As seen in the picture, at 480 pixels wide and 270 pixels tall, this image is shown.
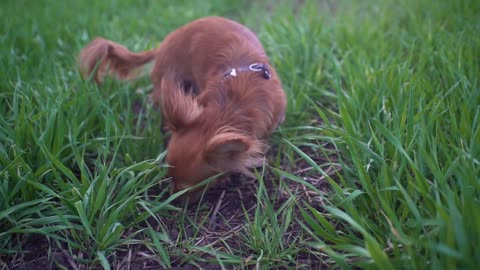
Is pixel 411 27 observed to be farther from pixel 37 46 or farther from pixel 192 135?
pixel 37 46

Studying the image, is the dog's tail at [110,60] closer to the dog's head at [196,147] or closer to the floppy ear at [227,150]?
the dog's head at [196,147]

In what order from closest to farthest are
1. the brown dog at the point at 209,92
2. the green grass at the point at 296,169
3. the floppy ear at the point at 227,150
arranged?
the green grass at the point at 296,169
the floppy ear at the point at 227,150
the brown dog at the point at 209,92

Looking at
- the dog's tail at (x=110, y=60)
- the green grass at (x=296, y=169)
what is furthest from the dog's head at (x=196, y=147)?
the dog's tail at (x=110, y=60)

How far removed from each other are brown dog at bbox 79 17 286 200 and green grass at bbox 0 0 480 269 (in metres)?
0.18

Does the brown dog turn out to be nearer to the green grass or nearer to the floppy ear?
the floppy ear

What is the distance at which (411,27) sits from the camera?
3668mm

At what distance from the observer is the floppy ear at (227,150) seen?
2.05m

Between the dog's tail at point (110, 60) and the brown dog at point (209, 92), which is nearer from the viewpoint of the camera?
the brown dog at point (209, 92)

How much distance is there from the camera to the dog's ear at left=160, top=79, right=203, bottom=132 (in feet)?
7.55

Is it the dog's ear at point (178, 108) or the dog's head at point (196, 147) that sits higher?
the dog's ear at point (178, 108)

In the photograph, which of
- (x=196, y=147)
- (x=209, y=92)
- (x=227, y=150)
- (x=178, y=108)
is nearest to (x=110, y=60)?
(x=209, y=92)

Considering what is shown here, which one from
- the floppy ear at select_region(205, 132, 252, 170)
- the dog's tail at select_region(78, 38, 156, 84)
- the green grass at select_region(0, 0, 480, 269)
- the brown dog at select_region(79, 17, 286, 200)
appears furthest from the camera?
the dog's tail at select_region(78, 38, 156, 84)

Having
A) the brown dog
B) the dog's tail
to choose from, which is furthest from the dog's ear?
the dog's tail

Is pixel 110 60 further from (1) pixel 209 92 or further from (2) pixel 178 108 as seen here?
(2) pixel 178 108
